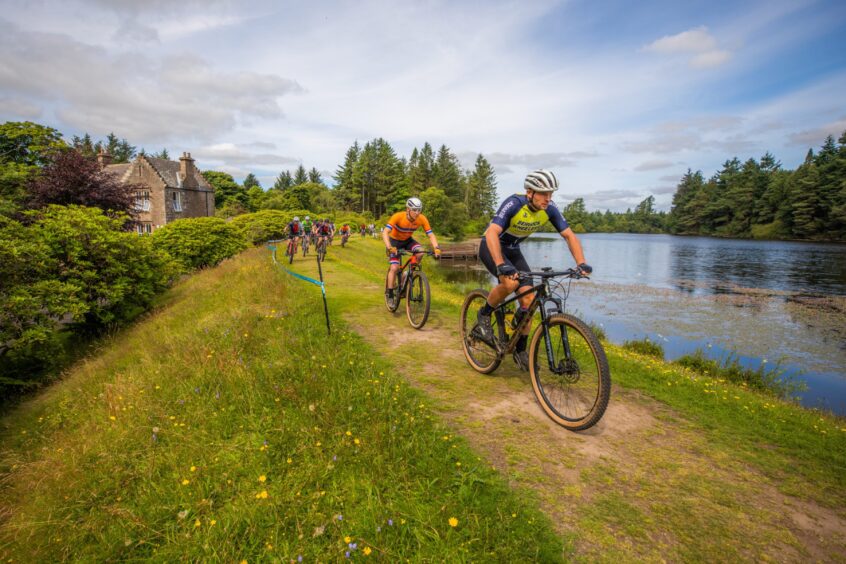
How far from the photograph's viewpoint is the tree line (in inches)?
3029

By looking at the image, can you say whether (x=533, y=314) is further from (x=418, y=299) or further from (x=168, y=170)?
(x=168, y=170)

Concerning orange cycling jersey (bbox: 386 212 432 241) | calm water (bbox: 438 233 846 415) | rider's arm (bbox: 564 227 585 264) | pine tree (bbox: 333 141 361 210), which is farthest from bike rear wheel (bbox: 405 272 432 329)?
pine tree (bbox: 333 141 361 210)

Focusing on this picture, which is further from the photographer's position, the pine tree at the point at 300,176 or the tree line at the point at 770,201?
the pine tree at the point at 300,176

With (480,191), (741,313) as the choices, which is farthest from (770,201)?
(741,313)

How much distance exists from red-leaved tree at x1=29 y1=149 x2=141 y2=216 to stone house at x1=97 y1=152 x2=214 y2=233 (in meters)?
24.8

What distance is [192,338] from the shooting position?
24.4 feet

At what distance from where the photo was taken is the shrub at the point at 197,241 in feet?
71.2

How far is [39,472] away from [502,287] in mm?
5911

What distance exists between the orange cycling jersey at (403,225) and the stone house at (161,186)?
4492 centimetres

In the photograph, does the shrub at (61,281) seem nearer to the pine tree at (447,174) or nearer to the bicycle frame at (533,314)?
the bicycle frame at (533,314)

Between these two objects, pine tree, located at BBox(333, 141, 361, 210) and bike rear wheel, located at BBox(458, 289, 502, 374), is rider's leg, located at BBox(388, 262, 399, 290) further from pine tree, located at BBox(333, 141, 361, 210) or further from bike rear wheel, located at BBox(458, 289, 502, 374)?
pine tree, located at BBox(333, 141, 361, 210)

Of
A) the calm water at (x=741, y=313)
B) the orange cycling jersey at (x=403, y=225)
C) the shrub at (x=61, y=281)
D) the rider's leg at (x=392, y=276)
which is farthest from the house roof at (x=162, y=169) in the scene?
the orange cycling jersey at (x=403, y=225)

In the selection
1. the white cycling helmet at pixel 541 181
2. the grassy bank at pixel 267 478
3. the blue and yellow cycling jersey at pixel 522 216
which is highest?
the white cycling helmet at pixel 541 181

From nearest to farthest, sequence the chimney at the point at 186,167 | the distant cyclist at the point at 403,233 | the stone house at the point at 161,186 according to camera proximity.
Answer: the distant cyclist at the point at 403,233
the stone house at the point at 161,186
the chimney at the point at 186,167
